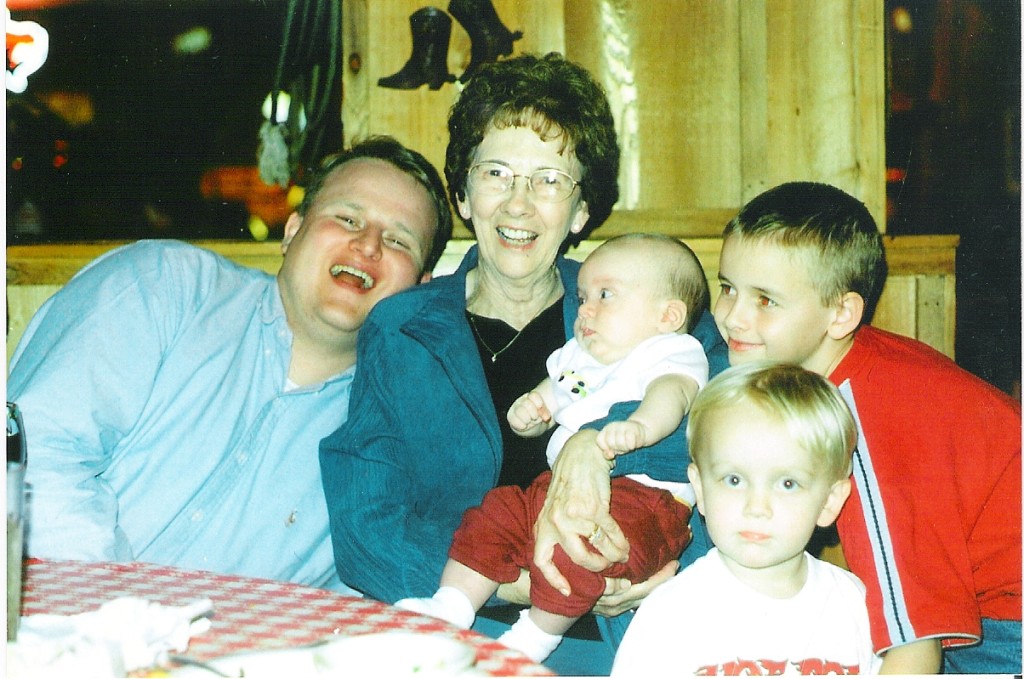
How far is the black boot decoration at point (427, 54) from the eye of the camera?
2312 mm

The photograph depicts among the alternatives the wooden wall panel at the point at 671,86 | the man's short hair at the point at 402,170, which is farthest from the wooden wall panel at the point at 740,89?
the man's short hair at the point at 402,170

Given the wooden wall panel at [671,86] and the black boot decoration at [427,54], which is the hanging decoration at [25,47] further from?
the wooden wall panel at [671,86]

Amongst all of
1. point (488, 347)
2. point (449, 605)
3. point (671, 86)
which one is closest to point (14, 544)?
point (449, 605)

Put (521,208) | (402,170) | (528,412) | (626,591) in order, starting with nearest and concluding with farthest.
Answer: (626,591), (528,412), (521,208), (402,170)

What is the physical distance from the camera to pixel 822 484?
52.8 inches

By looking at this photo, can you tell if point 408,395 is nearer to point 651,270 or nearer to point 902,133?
point 651,270

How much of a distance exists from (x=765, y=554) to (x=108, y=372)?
1.25m

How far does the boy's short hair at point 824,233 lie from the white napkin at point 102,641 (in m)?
1.21

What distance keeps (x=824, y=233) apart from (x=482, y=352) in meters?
0.75

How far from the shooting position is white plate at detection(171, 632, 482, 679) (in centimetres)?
77

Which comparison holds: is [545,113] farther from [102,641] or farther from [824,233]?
[102,641]

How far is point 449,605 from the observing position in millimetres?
1526

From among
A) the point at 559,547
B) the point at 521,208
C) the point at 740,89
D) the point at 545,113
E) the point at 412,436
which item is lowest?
the point at 559,547

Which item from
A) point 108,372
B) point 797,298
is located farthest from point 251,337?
point 797,298
